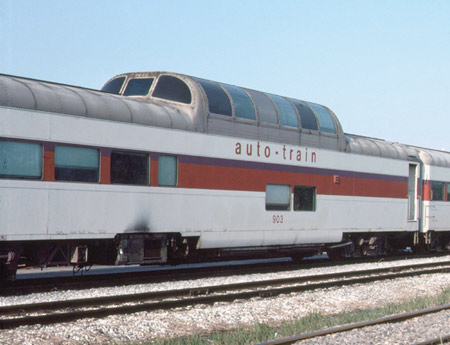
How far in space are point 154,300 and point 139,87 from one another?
556 cm

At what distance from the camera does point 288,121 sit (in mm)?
15086

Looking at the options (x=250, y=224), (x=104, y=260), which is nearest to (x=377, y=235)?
(x=250, y=224)

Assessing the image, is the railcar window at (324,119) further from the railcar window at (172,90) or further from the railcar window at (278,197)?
the railcar window at (172,90)

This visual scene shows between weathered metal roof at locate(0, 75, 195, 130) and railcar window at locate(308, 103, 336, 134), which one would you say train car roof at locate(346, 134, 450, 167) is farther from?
weathered metal roof at locate(0, 75, 195, 130)

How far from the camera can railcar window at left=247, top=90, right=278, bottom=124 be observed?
14.4 meters

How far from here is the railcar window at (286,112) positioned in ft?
49.1

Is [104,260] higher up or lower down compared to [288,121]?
lower down

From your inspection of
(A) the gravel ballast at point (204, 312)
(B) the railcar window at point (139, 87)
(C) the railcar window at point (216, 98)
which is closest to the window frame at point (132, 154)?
(A) the gravel ballast at point (204, 312)

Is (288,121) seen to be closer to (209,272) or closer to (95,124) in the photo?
Answer: (209,272)

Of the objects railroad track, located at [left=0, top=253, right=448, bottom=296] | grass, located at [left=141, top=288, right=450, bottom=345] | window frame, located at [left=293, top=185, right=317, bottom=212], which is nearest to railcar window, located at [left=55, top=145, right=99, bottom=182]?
railroad track, located at [left=0, top=253, right=448, bottom=296]

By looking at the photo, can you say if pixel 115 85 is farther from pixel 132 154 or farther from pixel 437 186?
pixel 437 186

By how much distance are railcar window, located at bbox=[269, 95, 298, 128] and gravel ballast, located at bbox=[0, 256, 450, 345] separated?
3.83 metres

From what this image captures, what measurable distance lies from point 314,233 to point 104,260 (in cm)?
608

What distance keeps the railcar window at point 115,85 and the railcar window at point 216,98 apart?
1928 millimetres
